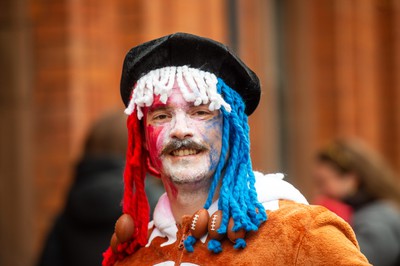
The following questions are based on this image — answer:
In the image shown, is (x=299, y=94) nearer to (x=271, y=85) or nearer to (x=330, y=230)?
(x=271, y=85)

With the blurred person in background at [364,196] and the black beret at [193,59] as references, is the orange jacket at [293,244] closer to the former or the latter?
the black beret at [193,59]

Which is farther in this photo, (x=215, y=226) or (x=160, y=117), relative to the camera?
(x=160, y=117)

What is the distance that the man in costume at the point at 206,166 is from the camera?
10.3 ft

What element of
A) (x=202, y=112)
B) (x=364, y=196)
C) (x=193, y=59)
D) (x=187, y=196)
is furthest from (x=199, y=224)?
(x=364, y=196)

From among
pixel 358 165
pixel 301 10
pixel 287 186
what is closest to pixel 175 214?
pixel 287 186

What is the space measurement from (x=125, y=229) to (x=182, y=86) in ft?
1.80

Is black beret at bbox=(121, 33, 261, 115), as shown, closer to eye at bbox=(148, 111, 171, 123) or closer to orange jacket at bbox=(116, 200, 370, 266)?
eye at bbox=(148, 111, 171, 123)

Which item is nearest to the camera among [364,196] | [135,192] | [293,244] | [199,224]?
[293,244]

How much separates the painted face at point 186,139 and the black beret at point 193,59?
0.11 m

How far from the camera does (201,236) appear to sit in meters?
3.24

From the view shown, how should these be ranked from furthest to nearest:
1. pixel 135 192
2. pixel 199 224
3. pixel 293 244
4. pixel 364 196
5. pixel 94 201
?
pixel 364 196, pixel 94 201, pixel 135 192, pixel 199 224, pixel 293 244

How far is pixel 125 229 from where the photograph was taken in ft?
11.2

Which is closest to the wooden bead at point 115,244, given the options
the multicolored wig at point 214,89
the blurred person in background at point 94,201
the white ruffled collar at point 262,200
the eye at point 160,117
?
the white ruffled collar at point 262,200

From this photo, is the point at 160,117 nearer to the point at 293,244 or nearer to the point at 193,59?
the point at 193,59
